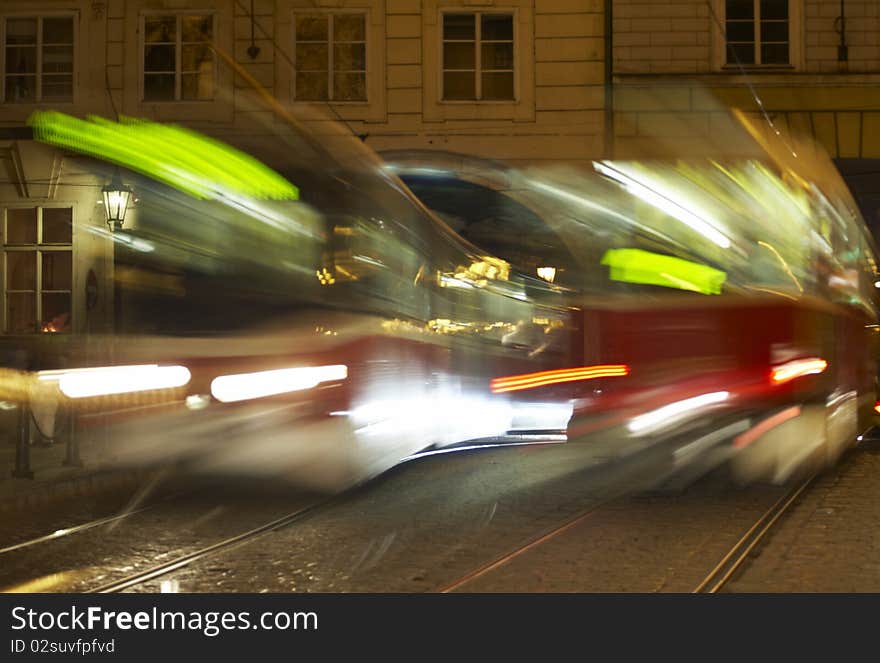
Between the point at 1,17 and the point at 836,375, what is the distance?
1470cm

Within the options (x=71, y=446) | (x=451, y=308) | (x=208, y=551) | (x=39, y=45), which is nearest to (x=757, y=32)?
(x=39, y=45)

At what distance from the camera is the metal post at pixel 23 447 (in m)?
10.5

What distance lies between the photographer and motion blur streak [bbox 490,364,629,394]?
37.3 ft

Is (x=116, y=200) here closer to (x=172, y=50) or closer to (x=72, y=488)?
(x=72, y=488)

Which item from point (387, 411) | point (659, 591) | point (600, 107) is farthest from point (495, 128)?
point (659, 591)

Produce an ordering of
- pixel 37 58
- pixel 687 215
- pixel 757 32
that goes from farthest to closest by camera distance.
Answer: pixel 757 32
pixel 37 58
pixel 687 215

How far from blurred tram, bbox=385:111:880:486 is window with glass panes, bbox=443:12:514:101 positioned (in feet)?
29.2

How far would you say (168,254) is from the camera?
7.62 meters

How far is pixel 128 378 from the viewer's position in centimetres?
805

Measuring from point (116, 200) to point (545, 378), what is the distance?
5545 millimetres

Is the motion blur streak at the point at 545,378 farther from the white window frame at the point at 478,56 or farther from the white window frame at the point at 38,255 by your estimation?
the white window frame at the point at 478,56

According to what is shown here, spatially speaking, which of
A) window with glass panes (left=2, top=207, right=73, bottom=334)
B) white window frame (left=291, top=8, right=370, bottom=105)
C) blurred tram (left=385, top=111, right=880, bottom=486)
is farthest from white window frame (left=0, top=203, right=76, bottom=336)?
white window frame (left=291, top=8, right=370, bottom=105)

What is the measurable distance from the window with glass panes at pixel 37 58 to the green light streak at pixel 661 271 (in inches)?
466

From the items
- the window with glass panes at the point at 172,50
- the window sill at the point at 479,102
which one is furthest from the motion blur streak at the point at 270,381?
the window sill at the point at 479,102
